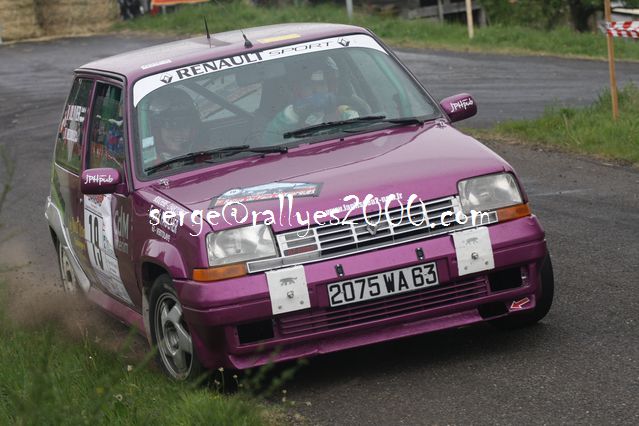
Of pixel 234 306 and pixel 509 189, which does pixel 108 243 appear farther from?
pixel 509 189

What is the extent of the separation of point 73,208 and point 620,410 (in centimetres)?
397

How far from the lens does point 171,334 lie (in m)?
6.43

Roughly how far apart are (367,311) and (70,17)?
31.3 meters

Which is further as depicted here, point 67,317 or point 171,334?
point 67,317

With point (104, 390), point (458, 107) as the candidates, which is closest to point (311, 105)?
point (458, 107)

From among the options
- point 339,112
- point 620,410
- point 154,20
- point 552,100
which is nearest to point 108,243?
point 339,112

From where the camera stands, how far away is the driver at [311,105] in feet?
23.1

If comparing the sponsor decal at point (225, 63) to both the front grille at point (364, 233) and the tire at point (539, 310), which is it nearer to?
the front grille at point (364, 233)

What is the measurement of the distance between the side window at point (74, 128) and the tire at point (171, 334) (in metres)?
1.83

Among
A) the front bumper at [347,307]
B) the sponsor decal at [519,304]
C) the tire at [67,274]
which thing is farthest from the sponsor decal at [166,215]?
the tire at [67,274]

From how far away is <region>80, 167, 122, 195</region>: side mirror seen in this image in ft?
22.7

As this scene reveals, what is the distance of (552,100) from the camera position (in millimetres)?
17938

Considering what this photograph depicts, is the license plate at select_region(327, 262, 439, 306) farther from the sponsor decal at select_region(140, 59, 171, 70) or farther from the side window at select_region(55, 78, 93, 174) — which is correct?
the side window at select_region(55, 78, 93, 174)

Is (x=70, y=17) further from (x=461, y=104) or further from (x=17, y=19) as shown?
(x=461, y=104)
